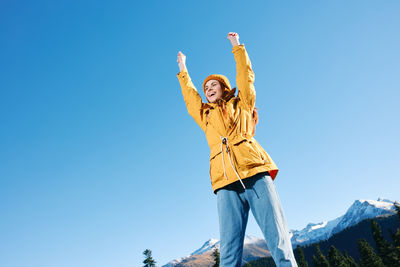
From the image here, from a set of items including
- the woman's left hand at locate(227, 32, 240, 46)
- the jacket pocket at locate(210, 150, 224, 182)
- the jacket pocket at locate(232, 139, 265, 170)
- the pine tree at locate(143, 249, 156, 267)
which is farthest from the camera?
the pine tree at locate(143, 249, 156, 267)

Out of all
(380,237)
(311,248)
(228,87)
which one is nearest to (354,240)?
(311,248)

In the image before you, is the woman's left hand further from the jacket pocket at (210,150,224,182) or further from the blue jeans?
the blue jeans

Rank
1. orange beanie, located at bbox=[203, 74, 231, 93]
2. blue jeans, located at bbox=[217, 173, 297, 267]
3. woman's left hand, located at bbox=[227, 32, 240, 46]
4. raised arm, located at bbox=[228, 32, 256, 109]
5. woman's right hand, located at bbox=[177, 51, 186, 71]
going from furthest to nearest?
woman's right hand, located at bbox=[177, 51, 186, 71]
orange beanie, located at bbox=[203, 74, 231, 93]
woman's left hand, located at bbox=[227, 32, 240, 46]
raised arm, located at bbox=[228, 32, 256, 109]
blue jeans, located at bbox=[217, 173, 297, 267]

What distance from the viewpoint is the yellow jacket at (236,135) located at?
2.89 meters

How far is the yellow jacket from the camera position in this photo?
2891 mm

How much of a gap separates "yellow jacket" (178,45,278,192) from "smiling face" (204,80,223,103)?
4.7 inches

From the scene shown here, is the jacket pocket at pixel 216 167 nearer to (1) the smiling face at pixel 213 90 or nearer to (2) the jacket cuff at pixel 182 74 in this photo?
(1) the smiling face at pixel 213 90

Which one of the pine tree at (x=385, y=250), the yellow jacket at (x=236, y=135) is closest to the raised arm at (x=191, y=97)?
the yellow jacket at (x=236, y=135)

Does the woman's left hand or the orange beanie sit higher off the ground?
the woman's left hand

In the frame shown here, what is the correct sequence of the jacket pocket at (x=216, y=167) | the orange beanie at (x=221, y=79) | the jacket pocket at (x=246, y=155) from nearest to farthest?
the jacket pocket at (x=246, y=155), the jacket pocket at (x=216, y=167), the orange beanie at (x=221, y=79)

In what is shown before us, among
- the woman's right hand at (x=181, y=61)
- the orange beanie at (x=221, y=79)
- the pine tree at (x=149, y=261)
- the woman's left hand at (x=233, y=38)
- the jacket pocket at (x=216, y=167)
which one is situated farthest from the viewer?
the pine tree at (x=149, y=261)

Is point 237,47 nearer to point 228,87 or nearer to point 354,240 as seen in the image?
point 228,87

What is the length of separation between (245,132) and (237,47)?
3.74ft

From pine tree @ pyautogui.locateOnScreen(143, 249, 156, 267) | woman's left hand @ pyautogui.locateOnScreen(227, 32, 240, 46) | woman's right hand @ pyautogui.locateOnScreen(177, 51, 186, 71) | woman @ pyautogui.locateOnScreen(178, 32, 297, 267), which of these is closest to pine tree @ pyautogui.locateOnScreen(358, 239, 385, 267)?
pine tree @ pyautogui.locateOnScreen(143, 249, 156, 267)
